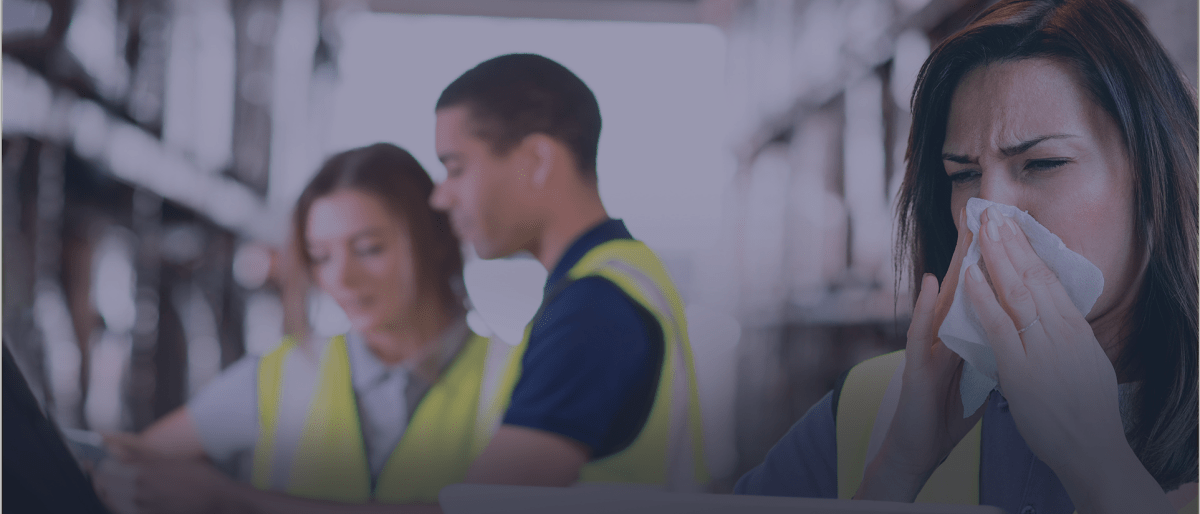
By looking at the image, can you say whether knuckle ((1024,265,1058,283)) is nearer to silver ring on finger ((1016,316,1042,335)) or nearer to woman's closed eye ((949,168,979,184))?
→ silver ring on finger ((1016,316,1042,335))

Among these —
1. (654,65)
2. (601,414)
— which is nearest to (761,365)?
(601,414)

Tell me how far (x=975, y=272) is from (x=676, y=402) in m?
0.52

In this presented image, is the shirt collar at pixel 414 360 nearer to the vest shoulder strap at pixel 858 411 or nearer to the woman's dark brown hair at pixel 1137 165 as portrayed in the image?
the vest shoulder strap at pixel 858 411

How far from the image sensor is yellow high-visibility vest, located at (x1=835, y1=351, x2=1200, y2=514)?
47.3 inches

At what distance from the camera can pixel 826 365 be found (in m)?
1.24

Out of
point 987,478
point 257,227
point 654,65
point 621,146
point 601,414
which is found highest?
point 654,65

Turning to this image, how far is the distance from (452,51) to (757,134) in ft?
1.71

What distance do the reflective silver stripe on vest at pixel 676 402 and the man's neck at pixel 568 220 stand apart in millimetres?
71

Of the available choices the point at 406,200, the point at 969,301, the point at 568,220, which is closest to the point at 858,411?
the point at 969,301

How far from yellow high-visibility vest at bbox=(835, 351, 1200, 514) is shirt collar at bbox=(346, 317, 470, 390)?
25.1 inches

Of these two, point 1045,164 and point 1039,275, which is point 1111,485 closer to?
point 1039,275

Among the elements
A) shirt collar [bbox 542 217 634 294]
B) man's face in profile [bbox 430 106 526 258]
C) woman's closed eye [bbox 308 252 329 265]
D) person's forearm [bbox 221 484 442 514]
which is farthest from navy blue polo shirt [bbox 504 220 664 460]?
woman's closed eye [bbox 308 252 329 265]

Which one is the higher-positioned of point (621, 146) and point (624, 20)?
point (624, 20)

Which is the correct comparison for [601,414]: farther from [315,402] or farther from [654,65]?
[654,65]
